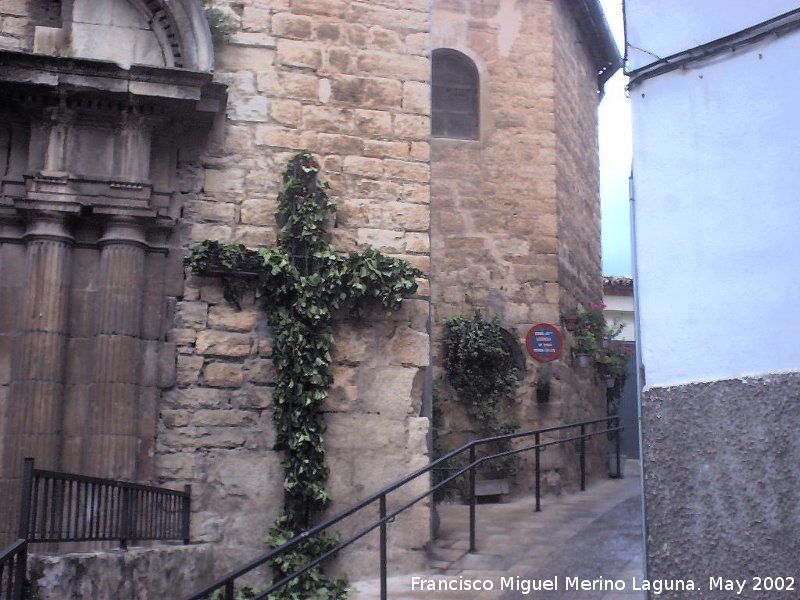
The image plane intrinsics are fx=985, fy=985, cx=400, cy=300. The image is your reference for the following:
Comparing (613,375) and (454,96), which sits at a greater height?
(454,96)

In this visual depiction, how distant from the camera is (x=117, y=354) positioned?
252 inches

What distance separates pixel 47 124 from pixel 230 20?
152cm

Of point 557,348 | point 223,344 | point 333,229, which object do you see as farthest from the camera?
point 557,348

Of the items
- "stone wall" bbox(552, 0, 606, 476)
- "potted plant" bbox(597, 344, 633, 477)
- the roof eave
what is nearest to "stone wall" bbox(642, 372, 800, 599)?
"stone wall" bbox(552, 0, 606, 476)

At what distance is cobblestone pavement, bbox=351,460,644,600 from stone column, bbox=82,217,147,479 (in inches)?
71.3

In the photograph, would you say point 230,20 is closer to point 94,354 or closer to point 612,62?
point 94,354

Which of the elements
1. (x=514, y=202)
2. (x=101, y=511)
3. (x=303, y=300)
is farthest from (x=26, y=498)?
(x=514, y=202)

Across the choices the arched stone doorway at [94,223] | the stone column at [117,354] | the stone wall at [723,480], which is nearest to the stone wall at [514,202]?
the arched stone doorway at [94,223]

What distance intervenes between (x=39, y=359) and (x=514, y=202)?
22.5 feet

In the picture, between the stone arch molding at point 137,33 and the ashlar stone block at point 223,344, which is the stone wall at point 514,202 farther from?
the stone arch molding at point 137,33

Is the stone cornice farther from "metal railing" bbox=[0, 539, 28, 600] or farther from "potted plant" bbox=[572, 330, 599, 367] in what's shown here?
"potted plant" bbox=[572, 330, 599, 367]

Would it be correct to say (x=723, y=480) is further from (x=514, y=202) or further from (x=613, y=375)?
(x=613, y=375)

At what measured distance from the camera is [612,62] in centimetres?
1476

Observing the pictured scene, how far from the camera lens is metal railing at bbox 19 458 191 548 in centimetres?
517
